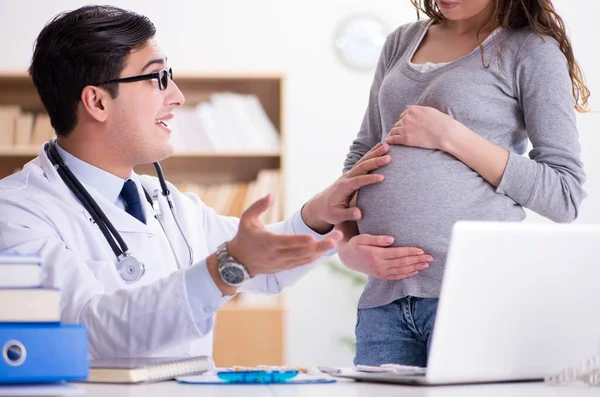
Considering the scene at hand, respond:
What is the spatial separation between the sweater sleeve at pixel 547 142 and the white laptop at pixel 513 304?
0.39 metres

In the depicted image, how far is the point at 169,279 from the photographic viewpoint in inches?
56.6

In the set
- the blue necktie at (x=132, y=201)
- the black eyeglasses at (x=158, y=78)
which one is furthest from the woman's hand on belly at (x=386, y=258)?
the black eyeglasses at (x=158, y=78)

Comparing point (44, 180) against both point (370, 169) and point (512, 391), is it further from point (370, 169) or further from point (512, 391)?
point (512, 391)

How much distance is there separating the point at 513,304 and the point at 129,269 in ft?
2.73

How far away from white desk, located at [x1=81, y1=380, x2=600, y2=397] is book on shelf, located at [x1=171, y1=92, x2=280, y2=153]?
294 centimetres

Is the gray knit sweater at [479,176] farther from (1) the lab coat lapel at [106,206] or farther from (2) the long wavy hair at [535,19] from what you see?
(1) the lab coat lapel at [106,206]

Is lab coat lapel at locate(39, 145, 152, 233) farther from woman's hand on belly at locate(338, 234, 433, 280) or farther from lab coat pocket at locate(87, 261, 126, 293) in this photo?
woman's hand on belly at locate(338, 234, 433, 280)

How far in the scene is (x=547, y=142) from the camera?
1.67m

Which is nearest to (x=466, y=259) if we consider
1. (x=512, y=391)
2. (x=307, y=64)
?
(x=512, y=391)

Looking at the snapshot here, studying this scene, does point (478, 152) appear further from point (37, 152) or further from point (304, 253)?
point (37, 152)

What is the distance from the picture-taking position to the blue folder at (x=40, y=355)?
41.2 inches

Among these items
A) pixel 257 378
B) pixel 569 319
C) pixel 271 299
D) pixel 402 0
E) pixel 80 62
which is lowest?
pixel 271 299

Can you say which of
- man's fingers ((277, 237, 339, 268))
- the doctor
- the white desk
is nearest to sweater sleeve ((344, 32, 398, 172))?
the doctor

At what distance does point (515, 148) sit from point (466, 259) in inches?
28.6
